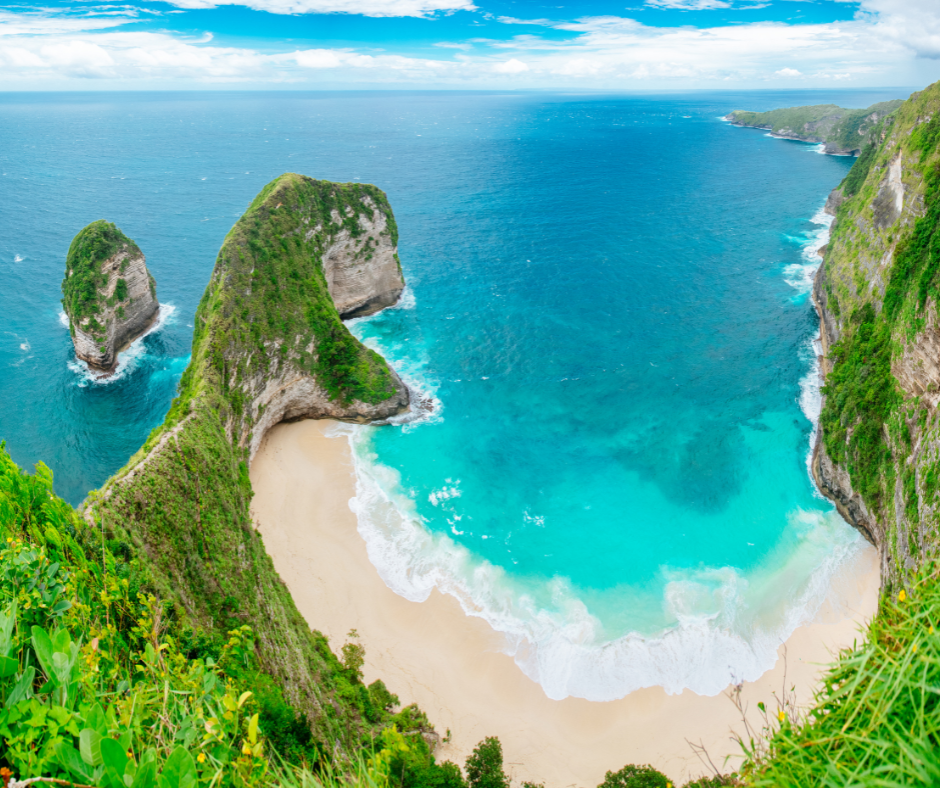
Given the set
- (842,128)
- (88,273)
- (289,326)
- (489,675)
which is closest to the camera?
(489,675)

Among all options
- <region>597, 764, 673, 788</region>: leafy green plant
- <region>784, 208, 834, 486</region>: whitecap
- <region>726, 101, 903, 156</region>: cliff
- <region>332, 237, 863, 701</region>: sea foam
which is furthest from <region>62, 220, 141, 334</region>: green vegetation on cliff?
<region>726, 101, 903, 156</region>: cliff

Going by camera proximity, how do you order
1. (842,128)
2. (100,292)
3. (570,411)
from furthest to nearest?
(842,128) < (100,292) < (570,411)

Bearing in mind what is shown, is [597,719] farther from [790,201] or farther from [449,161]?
[449,161]

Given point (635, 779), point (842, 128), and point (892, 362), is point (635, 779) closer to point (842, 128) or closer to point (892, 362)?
point (892, 362)

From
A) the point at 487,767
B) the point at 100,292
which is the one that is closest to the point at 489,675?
the point at 487,767

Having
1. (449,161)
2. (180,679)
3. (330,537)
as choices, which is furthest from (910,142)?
(449,161)

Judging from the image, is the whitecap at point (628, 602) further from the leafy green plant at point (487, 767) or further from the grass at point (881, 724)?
the grass at point (881, 724)

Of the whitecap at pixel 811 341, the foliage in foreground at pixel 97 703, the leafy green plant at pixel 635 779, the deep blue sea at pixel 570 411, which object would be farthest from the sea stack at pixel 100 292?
the whitecap at pixel 811 341

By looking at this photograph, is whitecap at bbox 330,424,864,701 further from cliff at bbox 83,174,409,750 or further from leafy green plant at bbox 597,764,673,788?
cliff at bbox 83,174,409,750
